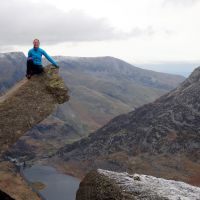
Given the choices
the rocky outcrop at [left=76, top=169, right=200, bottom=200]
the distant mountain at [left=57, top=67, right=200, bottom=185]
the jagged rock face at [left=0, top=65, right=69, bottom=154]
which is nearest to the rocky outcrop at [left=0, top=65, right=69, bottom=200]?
the jagged rock face at [left=0, top=65, right=69, bottom=154]

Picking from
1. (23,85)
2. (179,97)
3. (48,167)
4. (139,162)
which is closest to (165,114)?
(179,97)

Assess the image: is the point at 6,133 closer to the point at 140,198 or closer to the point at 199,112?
the point at 140,198

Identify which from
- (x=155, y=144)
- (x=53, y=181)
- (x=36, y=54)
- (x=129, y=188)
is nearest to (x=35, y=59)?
(x=36, y=54)

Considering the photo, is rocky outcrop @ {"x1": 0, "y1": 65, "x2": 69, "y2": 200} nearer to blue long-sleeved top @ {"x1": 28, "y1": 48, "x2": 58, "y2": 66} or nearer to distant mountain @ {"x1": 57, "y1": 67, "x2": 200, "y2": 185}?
blue long-sleeved top @ {"x1": 28, "y1": 48, "x2": 58, "y2": 66}

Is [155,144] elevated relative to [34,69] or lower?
lower

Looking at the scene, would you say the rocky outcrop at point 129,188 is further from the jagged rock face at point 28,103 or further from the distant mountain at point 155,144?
the distant mountain at point 155,144

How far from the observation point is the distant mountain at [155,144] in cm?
14500

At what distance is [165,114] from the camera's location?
577 ft

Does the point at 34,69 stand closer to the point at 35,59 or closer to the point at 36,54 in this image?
the point at 35,59

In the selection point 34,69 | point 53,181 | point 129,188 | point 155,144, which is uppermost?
point 34,69

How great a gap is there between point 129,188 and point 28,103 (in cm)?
1161

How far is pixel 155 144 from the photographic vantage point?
16000 cm

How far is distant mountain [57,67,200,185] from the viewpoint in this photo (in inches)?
5709

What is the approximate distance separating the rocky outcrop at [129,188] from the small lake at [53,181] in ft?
361
